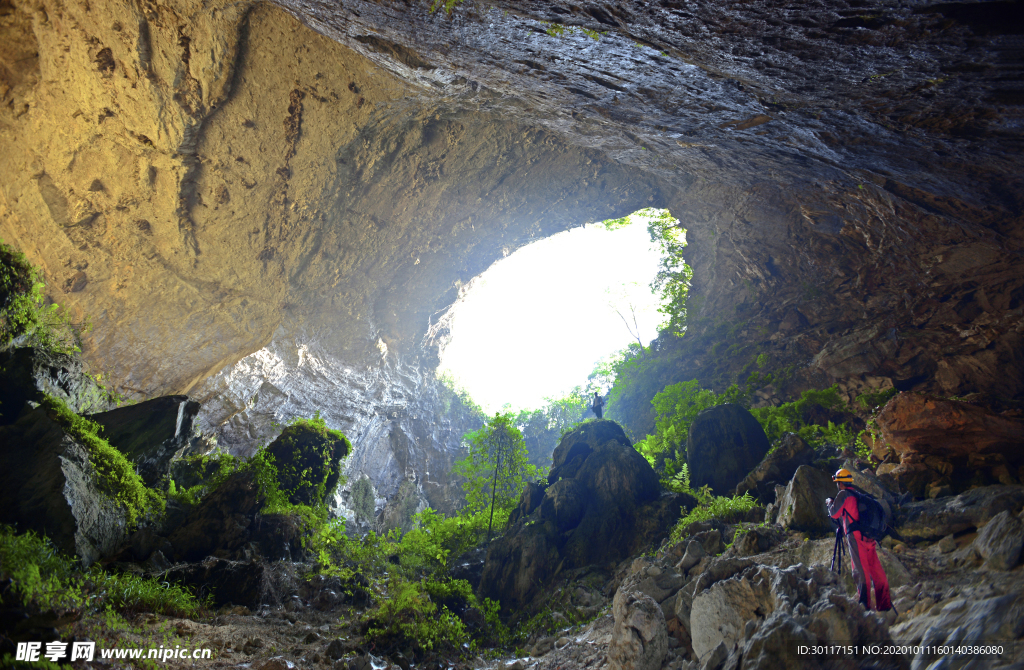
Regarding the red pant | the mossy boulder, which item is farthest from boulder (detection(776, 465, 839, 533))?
the mossy boulder

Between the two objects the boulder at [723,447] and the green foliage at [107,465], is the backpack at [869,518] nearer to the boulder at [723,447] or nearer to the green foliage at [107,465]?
the boulder at [723,447]

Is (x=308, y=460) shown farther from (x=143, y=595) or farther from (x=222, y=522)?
(x=143, y=595)

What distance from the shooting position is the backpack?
5027mm

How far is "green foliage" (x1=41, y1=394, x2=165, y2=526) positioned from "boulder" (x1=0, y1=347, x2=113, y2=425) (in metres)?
0.31

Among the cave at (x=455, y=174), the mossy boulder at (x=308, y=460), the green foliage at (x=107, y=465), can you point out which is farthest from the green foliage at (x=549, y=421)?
the green foliage at (x=107, y=465)

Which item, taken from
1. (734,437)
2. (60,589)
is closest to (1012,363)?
(734,437)

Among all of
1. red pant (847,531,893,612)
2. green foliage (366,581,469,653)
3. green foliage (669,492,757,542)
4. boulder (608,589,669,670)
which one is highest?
red pant (847,531,893,612)

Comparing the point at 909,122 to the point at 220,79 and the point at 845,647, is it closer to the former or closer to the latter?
the point at 845,647

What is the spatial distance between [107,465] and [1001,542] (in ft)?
39.3

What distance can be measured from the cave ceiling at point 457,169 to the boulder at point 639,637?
663 cm

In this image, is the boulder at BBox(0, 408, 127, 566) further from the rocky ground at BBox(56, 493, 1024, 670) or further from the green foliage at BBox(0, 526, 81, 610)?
the rocky ground at BBox(56, 493, 1024, 670)

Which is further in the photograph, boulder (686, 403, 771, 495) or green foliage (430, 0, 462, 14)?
boulder (686, 403, 771, 495)

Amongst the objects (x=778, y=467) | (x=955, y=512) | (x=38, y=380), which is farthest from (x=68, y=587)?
(x=778, y=467)

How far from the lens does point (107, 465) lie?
7363 millimetres
